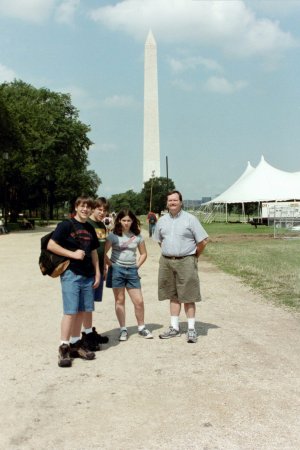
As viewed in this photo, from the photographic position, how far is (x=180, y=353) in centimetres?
577

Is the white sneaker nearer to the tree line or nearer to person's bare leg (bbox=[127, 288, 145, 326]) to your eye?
person's bare leg (bbox=[127, 288, 145, 326])

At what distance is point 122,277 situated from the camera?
638 cm

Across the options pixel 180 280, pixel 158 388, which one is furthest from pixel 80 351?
pixel 180 280

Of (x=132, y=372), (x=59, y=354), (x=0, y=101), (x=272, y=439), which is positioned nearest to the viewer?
(x=272, y=439)

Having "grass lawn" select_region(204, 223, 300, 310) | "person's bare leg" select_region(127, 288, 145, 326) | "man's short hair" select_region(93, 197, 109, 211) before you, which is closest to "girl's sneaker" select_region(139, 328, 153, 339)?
"person's bare leg" select_region(127, 288, 145, 326)

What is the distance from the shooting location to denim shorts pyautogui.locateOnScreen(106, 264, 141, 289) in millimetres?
6367

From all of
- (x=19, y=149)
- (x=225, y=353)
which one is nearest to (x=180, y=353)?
(x=225, y=353)

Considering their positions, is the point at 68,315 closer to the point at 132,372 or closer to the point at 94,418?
the point at 132,372

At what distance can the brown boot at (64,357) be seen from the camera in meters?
5.32

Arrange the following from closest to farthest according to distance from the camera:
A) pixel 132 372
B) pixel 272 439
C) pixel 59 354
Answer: pixel 272 439
pixel 132 372
pixel 59 354

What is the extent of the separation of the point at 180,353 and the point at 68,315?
121 centimetres

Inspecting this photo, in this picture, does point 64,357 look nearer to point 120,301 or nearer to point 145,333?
point 120,301

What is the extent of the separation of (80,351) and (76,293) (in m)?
0.60

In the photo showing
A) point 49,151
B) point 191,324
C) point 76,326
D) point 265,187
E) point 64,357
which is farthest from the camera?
point 49,151
